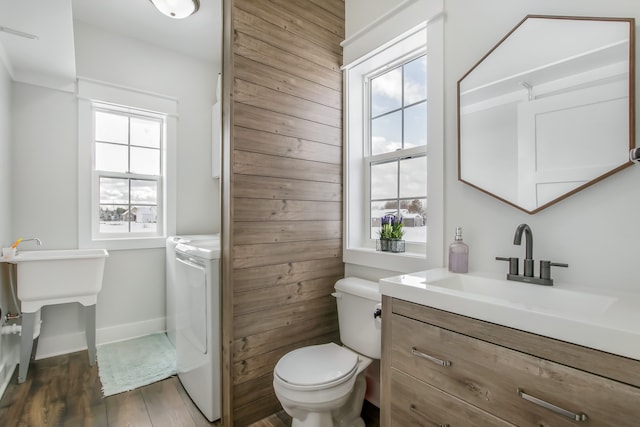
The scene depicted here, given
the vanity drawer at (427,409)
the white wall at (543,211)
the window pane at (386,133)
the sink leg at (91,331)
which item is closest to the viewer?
the vanity drawer at (427,409)

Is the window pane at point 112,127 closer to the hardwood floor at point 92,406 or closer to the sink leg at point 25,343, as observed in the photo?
the sink leg at point 25,343

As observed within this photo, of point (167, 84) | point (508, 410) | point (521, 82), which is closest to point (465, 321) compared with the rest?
point (508, 410)

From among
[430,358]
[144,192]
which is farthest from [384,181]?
[144,192]

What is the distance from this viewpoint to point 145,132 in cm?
302

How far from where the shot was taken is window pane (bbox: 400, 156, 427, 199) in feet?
5.82

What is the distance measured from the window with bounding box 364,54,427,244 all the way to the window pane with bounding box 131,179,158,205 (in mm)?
2202

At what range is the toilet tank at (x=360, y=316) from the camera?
5.12ft

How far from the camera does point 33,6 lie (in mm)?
1609

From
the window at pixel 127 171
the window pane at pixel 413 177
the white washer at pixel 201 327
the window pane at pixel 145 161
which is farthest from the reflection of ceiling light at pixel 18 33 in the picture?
the window pane at pixel 413 177

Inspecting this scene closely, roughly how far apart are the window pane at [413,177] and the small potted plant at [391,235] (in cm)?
18

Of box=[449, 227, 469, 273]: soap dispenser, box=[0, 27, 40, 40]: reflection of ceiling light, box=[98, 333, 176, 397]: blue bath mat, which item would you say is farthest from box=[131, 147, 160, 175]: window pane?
box=[449, 227, 469, 273]: soap dispenser

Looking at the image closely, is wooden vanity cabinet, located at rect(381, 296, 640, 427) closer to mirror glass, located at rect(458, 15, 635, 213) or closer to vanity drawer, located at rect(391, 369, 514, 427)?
vanity drawer, located at rect(391, 369, 514, 427)

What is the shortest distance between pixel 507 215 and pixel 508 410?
75 cm

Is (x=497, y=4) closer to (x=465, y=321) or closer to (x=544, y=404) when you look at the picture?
(x=465, y=321)
